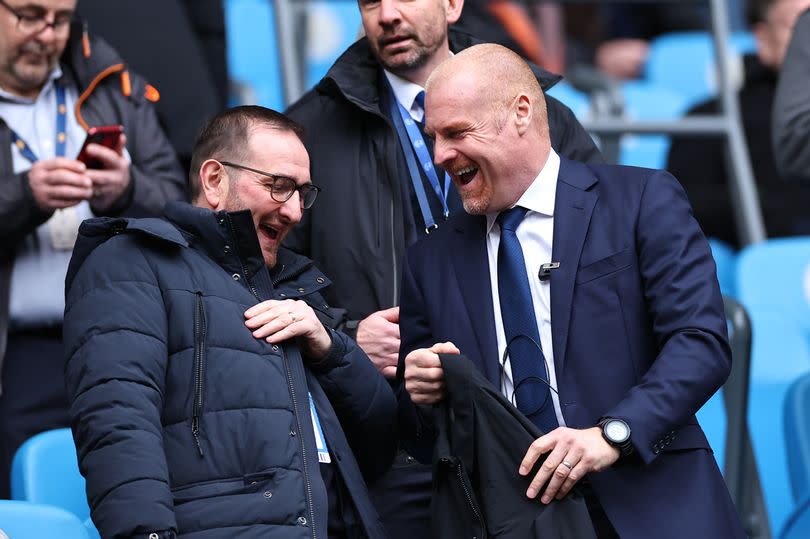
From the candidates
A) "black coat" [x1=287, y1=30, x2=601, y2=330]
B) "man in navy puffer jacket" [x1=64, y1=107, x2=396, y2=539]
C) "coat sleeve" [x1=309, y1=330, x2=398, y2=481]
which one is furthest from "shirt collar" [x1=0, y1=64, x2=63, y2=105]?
"coat sleeve" [x1=309, y1=330, x2=398, y2=481]

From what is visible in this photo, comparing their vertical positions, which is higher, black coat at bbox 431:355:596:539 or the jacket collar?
the jacket collar

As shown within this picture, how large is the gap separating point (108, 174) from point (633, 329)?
1609 millimetres

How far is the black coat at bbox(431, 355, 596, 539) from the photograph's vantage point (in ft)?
10.1

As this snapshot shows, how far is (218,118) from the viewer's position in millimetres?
3600

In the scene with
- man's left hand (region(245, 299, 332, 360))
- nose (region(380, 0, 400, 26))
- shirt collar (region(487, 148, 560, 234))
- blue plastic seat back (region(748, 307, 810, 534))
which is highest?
nose (region(380, 0, 400, 26))

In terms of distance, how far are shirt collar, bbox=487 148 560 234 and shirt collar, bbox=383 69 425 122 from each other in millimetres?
681

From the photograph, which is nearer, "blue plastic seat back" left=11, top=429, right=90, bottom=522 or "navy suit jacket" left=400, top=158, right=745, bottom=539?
"navy suit jacket" left=400, top=158, right=745, bottom=539

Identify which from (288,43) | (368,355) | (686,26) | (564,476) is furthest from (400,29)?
(686,26)

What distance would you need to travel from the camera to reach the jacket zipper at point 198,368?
122 inches

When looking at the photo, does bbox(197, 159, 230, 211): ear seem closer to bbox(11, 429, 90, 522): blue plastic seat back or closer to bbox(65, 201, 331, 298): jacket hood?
bbox(65, 201, 331, 298): jacket hood

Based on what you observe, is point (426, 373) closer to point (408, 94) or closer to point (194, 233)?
point (194, 233)

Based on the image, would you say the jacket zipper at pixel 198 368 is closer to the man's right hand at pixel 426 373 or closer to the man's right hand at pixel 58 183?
the man's right hand at pixel 426 373

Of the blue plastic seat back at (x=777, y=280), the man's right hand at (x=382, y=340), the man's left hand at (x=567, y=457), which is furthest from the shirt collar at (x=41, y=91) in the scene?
the blue plastic seat back at (x=777, y=280)

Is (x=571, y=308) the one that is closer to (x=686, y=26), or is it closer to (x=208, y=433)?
(x=208, y=433)
